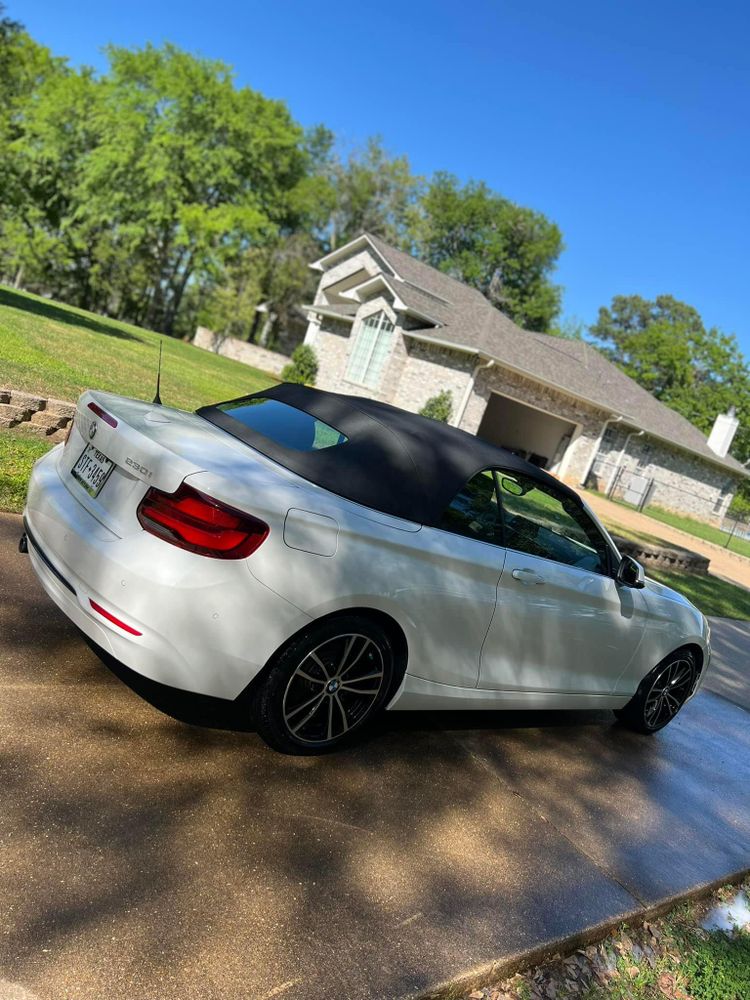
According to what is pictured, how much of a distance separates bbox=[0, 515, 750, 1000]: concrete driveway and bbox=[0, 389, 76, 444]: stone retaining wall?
278cm

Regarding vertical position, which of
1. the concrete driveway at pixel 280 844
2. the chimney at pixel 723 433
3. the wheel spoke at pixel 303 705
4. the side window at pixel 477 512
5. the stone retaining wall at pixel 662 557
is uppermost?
the chimney at pixel 723 433

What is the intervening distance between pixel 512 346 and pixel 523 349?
74 centimetres

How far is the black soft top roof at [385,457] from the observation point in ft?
10.2

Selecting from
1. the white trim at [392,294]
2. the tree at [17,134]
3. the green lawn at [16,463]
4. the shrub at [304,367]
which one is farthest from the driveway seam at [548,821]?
the tree at [17,134]

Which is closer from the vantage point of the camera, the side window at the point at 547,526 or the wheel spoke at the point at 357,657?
the wheel spoke at the point at 357,657

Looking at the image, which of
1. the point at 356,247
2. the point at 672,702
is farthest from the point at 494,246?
the point at 672,702

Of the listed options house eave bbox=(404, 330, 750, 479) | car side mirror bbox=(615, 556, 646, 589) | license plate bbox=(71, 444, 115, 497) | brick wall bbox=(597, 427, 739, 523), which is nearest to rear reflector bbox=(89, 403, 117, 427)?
license plate bbox=(71, 444, 115, 497)

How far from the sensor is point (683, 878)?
327 centimetres

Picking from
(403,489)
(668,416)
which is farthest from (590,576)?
(668,416)

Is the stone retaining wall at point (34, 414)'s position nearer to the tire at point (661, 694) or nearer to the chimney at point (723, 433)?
the tire at point (661, 694)

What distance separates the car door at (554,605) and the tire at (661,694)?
0.43 meters

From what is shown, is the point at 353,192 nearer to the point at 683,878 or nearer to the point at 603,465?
the point at 603,465

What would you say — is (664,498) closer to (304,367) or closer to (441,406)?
(441,406)

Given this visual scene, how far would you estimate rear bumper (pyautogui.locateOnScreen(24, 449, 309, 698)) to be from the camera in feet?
8.44
